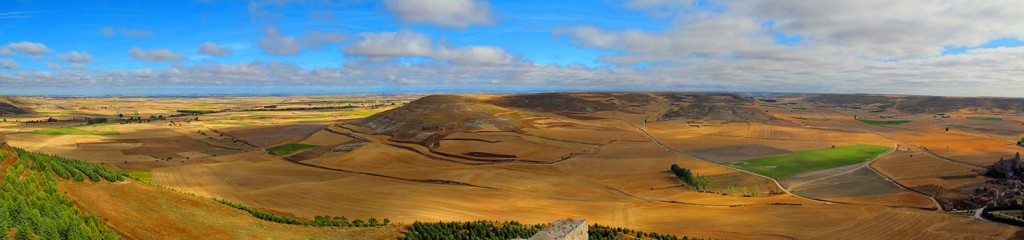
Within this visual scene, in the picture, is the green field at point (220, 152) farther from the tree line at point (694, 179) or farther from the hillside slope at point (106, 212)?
the tree line at point (694, 179)

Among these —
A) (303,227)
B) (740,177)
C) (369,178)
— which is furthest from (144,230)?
(740,177)

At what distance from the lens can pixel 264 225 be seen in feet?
90.4

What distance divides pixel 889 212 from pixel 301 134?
11493 centimetres

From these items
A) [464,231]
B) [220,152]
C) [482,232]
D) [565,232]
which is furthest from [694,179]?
[220,152]

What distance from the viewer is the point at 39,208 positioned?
18.8 m

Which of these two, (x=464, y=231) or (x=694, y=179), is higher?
(x=464, y=231)

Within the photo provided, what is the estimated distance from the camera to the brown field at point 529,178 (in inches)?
1483

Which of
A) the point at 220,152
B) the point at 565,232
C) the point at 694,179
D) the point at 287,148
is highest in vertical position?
the point at 565,232

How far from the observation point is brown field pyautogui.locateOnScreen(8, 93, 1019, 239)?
37.7 metres

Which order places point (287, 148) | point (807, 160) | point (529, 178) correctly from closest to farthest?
point (529, 178) < point (807, 160) < point (287, 148)

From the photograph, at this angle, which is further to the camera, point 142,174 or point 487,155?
point 487,155

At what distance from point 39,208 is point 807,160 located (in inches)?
3538

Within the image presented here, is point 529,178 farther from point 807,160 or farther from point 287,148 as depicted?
point 287,148

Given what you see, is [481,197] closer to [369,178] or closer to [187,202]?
[369,178]
